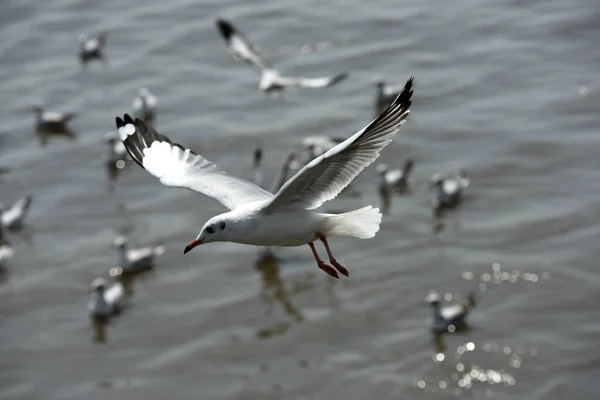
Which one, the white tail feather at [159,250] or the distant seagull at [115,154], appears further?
the distant seagull at [115,154]

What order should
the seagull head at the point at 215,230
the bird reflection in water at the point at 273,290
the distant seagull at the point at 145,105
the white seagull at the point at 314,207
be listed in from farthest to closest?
the distant seagull at the point at 145,105
the bird reflection in water at the point at 273,290
the seagull head at the point at 215,230
the white seagull at the point at 314,207

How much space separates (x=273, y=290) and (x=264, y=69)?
539 cm

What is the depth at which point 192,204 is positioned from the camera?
1841 cm

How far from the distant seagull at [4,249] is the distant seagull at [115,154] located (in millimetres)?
2573

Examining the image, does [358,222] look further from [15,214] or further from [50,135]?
[50,135]

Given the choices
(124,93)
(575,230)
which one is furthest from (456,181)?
(124,93)

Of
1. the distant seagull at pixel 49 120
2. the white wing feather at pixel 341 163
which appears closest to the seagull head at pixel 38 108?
the distant seagull at pixel 49 120

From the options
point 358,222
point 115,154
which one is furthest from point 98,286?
point 358,222

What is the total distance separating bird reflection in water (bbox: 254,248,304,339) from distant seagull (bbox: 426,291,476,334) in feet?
6.27

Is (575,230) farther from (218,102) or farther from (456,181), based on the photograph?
(218,102)

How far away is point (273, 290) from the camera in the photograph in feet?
53.5

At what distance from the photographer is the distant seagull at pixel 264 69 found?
1920 cm

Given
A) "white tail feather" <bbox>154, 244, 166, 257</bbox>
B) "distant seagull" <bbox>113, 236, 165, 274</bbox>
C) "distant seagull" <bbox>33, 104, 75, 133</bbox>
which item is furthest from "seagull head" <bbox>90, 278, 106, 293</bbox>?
"distant seagull" <bbox>33, 104, 75, 133</bbox>

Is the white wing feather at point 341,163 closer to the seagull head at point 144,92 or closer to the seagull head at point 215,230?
the seagull head at point 215,230
